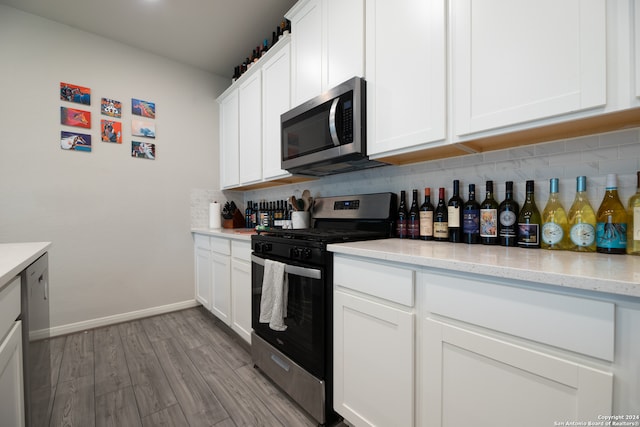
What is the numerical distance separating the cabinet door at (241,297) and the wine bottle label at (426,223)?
3.99 feet

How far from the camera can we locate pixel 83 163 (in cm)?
245

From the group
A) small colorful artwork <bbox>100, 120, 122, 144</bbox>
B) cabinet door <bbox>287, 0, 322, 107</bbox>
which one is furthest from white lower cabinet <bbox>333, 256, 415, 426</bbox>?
small colorful artwork <bbox>100, 120, 122, 144</bbox>

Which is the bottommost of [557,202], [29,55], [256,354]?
[256,354]

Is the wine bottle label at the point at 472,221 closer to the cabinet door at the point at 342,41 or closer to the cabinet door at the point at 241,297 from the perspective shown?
the cabinet door at the point at 342,41

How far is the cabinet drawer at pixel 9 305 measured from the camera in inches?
27.4

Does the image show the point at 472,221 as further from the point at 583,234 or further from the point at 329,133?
the point at 329,133

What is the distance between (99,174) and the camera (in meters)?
2.52

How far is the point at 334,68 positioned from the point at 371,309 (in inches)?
54.8

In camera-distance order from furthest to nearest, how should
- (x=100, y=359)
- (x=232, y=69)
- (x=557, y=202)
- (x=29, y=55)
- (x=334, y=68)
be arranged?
(x=232, y=69) → (x=29, y=55) → (x=100, y=359) → (x=334, y=68) → (x=557, y=202)

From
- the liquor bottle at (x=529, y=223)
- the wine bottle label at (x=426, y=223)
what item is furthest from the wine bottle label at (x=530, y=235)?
the wine bottle label at (x=426, y=223)

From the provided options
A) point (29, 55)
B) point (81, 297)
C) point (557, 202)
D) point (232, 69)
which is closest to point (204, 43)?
point (232, 69)

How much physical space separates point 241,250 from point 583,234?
74.9 inches

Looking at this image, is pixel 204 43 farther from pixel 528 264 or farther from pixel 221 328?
pixel 528 264

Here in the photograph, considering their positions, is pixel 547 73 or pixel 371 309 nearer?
pixel 547 73
